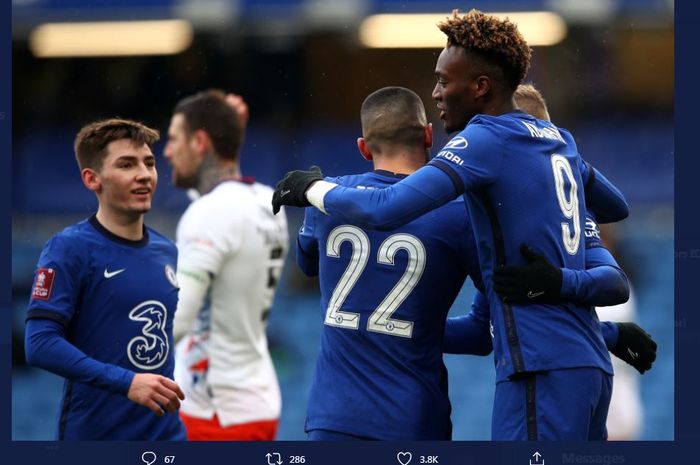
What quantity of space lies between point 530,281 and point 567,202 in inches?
13.8

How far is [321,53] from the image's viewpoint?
600 inches

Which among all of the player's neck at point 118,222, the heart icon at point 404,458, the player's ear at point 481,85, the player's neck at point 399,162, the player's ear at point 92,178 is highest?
the player's ear at point 481,85

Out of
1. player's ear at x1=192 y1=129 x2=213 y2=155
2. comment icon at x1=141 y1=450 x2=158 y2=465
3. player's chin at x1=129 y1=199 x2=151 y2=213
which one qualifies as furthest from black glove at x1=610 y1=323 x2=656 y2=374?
player's ear at x1=192 y1=129 x2=213 y2=155

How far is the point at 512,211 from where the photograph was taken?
13.3ft

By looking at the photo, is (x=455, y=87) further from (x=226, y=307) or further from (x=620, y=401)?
(x=620, y=401)

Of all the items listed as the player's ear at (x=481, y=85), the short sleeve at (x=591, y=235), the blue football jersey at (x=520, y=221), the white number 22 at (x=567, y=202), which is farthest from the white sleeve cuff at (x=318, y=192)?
the short sleeve at (x=591, y=235)

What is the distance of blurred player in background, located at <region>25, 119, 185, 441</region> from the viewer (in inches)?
Answer: 177

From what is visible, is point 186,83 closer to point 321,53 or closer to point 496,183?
point 321,53

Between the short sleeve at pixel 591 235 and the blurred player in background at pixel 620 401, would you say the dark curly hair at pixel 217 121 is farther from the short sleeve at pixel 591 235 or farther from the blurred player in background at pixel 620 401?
the short sleeve at pixel 591 235

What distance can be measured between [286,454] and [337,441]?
0.68 ft

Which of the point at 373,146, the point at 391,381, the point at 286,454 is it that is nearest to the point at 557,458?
the point at 391,381

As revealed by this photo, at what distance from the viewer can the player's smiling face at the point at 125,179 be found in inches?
191

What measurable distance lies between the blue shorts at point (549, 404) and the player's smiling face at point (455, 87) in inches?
37.0

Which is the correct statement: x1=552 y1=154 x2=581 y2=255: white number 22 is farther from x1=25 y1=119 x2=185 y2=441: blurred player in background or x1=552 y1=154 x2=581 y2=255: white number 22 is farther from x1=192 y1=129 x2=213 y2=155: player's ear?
x1=192 y1=129 x2=213 y2=155: player's ear
